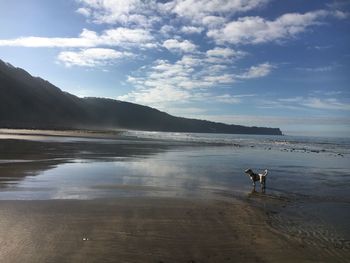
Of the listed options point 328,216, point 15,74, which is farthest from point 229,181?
point 15,74

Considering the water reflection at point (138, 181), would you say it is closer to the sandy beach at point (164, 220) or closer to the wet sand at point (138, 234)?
the sandy beach at point (164, 220)

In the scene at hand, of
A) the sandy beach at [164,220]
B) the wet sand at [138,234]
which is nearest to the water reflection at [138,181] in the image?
the sandy beach at [164,220]

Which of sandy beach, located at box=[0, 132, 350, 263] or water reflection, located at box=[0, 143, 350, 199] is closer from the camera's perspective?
sandy beach, located at box=[0, 132, 350, 263]

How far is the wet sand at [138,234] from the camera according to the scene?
740 cm

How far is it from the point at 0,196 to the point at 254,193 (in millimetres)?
8731

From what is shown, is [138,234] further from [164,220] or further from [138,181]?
[138,181]

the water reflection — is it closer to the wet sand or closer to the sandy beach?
the sandy beach

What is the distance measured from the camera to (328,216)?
11438mm

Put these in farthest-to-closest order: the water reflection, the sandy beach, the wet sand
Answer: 1. the water reflection
2. the sandy beach
3. the wet sand

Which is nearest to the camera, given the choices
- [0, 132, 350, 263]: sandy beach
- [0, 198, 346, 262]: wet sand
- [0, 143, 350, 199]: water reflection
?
[0, 198, 346, 262]: wet sand

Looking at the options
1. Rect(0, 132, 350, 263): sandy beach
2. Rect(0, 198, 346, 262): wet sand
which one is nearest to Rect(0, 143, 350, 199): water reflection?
Rect(0, 132, 350, 263): sandy beach

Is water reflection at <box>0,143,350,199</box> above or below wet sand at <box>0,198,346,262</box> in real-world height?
above

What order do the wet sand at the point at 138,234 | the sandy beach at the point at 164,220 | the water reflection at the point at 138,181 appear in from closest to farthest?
the wet sand at the point at 138,234
the sandy beach at the point at 164,220
the water reflection at the point at 138,181

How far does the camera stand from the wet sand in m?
7.40
